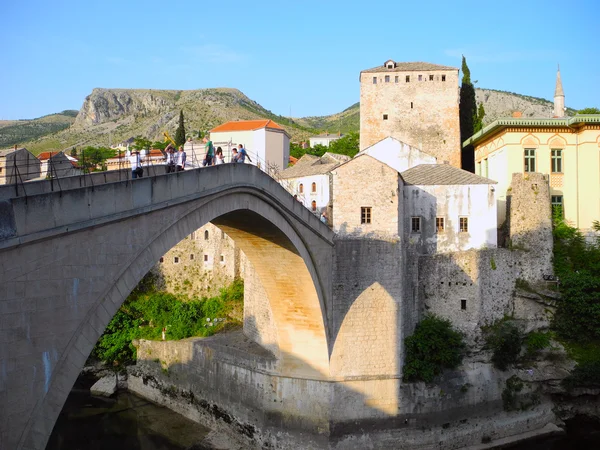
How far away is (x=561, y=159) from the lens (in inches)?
1102

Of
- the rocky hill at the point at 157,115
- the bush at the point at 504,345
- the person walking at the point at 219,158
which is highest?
the rocky hill at the point at 157,115

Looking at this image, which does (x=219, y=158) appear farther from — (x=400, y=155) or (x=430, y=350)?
(x=400, y=155)

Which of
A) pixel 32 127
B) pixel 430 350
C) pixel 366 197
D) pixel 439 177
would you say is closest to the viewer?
pixel 366 197

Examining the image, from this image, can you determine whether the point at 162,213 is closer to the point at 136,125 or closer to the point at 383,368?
the point at 383,368

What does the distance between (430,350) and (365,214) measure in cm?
564

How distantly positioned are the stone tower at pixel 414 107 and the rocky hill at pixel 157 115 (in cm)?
5055

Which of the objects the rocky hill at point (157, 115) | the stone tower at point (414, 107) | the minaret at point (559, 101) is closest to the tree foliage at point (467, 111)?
the stone tower at point (414, 107)

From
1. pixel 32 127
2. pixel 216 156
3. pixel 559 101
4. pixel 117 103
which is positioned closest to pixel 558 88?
pixel 559 101

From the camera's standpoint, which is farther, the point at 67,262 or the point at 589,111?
the point at 589,111

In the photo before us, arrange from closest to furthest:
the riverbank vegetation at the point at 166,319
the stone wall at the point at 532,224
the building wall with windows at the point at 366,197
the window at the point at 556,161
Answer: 1. the building wall with windows at the point at 366,197
2. the stone wall at the point at 532,224
3. the riverbank vegetation at the point at 166,319
4. the window at the point at 556,161

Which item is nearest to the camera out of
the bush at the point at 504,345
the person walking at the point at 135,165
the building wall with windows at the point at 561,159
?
the person walking at the point at 135,165

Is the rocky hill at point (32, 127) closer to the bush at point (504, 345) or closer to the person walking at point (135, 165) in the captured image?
the bush at point (504, 345)

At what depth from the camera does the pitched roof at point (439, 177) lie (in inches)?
958

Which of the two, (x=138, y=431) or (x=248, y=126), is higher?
(x=248, y=126)
